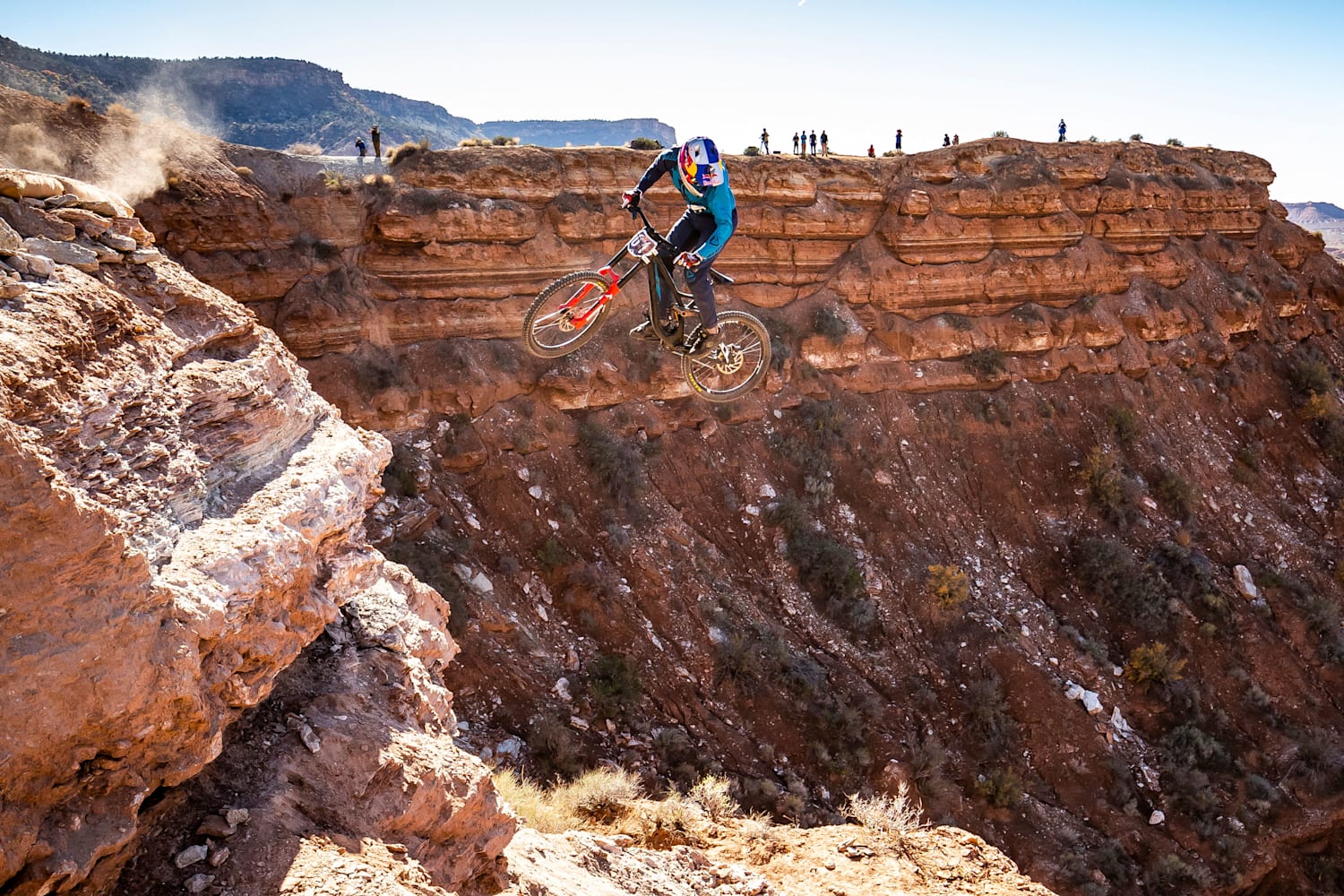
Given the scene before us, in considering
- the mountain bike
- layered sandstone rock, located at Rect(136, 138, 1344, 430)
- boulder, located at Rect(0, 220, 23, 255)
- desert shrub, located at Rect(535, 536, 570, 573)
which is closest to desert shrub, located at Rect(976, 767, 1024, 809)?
desert shrub, located at Rect(535, 536, 570, 573)

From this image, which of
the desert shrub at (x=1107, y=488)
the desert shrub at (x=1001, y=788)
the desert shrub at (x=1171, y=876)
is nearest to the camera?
the desert shrub at (x=1171, y=876)

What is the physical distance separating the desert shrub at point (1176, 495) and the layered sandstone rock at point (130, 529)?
21990 millimetres

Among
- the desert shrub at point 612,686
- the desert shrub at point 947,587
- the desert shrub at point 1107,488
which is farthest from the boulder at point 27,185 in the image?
the desert shrub at point 1107,488

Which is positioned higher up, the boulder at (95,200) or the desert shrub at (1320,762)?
the boulder at (95,200)

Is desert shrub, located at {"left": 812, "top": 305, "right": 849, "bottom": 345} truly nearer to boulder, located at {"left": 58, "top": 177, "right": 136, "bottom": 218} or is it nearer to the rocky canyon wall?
the rocky canyon wall

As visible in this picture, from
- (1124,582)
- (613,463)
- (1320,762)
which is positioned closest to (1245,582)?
(1124,582)

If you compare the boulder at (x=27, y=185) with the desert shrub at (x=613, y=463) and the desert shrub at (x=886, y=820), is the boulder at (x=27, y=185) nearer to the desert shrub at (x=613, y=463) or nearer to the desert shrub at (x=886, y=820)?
the desert shrub at (x=886, y=820)

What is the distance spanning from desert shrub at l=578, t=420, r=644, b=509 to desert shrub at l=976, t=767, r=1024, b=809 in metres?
8.46

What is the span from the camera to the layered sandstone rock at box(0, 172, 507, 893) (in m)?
3.51

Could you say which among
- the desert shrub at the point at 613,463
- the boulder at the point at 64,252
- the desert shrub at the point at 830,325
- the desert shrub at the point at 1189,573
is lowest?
the desert shrub at the point at 1189,573

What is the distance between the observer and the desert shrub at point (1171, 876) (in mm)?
14016

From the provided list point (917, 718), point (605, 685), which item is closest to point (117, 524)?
point (605, 685)

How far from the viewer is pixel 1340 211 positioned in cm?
11831

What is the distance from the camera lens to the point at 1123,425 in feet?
74.9
